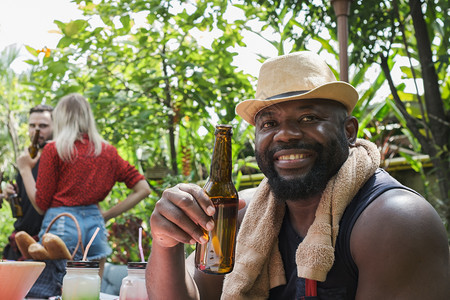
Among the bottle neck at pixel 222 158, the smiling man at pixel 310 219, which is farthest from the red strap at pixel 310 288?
the bottle neck at pixel 222 158

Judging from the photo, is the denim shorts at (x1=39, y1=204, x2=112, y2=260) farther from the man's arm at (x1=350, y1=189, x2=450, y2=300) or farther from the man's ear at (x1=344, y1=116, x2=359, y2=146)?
the man's arm at (x1=350, y1=189, x2=450, y2=300)

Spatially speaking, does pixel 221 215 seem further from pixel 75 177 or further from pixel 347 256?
pixel 75 177

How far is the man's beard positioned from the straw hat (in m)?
0.17

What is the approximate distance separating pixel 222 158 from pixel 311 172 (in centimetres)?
42

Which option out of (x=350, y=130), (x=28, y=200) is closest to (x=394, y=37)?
(x=350, y=130)

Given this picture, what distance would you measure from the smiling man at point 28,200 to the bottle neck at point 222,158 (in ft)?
9.10

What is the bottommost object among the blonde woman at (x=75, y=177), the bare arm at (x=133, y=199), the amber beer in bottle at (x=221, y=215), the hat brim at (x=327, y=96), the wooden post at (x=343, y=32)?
the bare arm at (x=133, y=199)

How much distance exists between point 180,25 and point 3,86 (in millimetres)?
7487

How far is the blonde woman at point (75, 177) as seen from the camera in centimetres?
349

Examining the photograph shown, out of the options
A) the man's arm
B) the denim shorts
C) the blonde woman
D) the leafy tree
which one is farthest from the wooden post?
the denim shorts

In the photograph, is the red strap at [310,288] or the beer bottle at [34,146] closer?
the red strap at [310,288]

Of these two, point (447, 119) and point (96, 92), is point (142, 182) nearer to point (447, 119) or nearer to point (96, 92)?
point (96, 92)

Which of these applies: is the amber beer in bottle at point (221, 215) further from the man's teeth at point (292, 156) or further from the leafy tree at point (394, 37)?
the leafy tree at point (394, 37)

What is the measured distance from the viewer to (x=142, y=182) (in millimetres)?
4082
